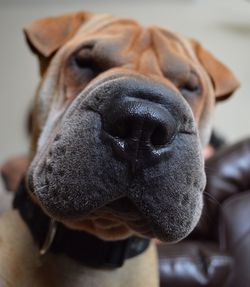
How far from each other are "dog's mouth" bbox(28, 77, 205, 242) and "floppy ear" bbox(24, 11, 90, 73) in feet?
0.86

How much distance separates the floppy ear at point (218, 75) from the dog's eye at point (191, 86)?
0.36 feet

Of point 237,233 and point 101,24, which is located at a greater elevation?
point 101,24

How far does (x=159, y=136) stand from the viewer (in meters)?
0.65

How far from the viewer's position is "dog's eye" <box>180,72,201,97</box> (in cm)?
94

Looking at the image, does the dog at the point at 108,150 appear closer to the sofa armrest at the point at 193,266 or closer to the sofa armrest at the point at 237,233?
the sofa armrest at the point at 193,266

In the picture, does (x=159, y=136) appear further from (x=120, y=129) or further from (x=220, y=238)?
(x=220, y=238)

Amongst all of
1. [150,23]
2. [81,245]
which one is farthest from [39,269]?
[150,23]

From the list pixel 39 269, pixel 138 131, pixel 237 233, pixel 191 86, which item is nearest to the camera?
pixel 138 131

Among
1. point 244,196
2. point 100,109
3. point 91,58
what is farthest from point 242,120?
point 100,109

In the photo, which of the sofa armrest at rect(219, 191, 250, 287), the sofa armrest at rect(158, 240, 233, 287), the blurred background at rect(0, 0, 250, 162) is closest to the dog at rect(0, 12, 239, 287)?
the sofa armrest at rect(158, 240, 233, 287)

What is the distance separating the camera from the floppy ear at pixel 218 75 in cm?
106

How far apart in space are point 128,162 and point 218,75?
504 mm

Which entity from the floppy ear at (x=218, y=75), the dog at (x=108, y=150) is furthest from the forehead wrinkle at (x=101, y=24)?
the floppy ear at (x=218, y=75)

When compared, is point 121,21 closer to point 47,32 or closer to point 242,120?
point 47,32
